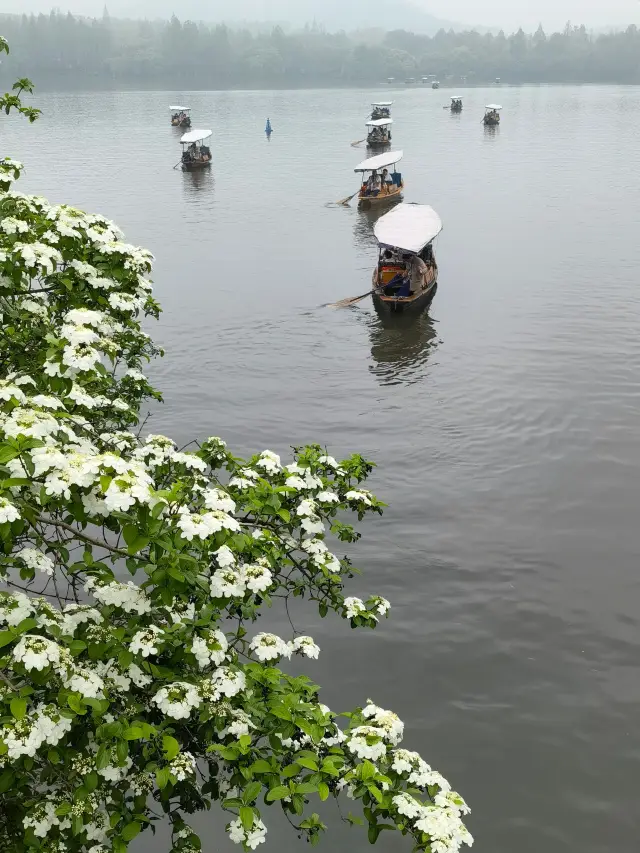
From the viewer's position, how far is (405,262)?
32156mm

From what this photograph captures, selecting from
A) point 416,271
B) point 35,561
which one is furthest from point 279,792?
point 416,271

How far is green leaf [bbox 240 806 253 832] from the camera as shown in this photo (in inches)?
205

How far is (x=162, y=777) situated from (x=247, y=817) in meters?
0.68

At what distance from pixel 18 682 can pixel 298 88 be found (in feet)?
697

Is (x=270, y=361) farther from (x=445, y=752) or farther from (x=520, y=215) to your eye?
(x=520, y=215)

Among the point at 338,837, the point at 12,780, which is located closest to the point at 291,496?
the point at 12,780

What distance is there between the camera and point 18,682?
5.95 meters

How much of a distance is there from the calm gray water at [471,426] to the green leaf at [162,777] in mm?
5465

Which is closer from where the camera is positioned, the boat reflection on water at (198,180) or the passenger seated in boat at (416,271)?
the passenger seated in boat at (416,271)

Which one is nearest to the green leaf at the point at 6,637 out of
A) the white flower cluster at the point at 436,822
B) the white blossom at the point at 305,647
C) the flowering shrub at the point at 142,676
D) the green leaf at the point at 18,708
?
the flowering shrub at the point at 142,676

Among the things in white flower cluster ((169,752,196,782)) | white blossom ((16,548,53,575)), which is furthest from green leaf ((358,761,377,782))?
white blossom ((16,548,53,575))

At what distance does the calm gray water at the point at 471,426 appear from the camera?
37.9ft

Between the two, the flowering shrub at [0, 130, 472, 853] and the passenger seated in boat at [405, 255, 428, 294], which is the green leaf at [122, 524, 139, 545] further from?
the passenger seated in boat at [405, 255, 428, 294]

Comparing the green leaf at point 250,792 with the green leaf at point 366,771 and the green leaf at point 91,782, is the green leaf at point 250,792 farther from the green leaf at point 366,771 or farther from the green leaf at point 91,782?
the green leaf at point 91,782
